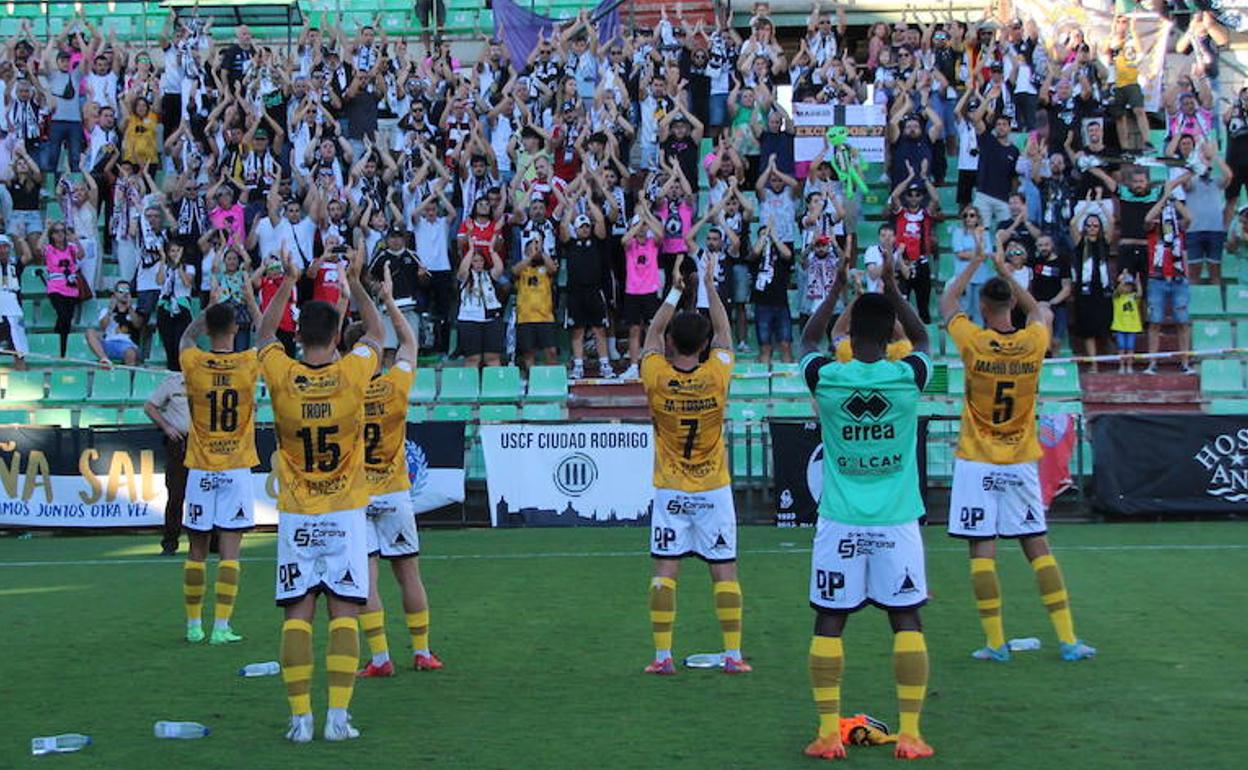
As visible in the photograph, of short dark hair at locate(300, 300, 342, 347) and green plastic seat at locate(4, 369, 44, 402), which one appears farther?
green plastic seat at locate(4, 369, 44, 402)

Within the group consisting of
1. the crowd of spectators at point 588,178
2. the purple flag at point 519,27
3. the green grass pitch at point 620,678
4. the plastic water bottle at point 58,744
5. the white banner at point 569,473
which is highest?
the purple flag at point 519,27

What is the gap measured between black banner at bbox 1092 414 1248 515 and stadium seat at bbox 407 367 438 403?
27.6ft

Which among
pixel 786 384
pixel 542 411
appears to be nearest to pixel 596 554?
pixel 542 411

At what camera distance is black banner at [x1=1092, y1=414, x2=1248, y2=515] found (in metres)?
19.8

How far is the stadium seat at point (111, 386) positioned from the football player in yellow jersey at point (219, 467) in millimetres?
10957

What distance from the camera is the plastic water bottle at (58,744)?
841 cm

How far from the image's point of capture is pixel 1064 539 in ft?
59.4

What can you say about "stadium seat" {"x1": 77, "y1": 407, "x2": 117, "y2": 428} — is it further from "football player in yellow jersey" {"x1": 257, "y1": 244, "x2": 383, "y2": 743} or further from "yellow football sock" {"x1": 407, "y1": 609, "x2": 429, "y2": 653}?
"football player in yellow jersey" {"x1": 257, "y1": 244, "x2": 383, "y2": 743}

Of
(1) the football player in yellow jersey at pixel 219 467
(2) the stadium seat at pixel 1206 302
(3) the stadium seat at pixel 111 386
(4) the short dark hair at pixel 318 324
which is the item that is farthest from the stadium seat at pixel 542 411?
(4) the short dark hair at pixel 318 324

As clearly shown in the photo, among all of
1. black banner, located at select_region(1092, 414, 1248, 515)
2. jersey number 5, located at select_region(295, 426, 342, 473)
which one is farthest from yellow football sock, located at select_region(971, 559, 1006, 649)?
black banner, located at select_region(1092, 414, 1248, 515)

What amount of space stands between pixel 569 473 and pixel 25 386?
8177 mm

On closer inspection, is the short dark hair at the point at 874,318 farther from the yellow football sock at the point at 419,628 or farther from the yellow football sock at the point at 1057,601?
the yellow football sock at the point at 419,628

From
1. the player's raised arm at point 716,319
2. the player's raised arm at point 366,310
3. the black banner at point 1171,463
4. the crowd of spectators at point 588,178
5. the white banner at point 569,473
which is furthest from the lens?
the crowd of spectators at point 588,178

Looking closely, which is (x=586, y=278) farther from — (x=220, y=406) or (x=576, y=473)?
(x=220, y=406)
